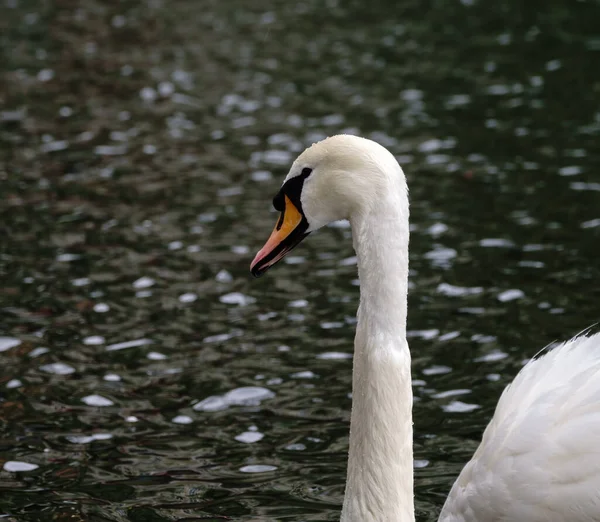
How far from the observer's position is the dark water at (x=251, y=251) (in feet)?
22.4

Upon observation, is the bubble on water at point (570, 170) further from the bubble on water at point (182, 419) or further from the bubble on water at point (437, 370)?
the bubble on water at point (182, 419)

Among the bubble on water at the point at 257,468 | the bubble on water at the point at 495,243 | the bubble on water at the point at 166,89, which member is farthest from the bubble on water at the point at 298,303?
the bubble on water at the point at 166,89

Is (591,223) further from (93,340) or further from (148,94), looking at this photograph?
(148,94)

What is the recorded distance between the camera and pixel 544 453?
15.6ft

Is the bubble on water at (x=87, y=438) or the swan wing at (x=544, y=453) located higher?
the bubble on water at (x=87, y=438)

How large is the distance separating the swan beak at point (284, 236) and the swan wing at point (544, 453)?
1193mm

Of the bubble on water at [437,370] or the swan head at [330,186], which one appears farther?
the bubble on water at [437,370]

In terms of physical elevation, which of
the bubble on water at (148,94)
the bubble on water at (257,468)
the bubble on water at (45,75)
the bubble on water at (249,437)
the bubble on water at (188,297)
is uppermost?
the bubble on water at (45,75)

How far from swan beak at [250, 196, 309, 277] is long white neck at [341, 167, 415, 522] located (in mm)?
441

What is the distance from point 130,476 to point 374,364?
221cm

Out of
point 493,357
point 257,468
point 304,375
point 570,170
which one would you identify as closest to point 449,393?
point 493,357

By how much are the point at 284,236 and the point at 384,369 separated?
0.86m

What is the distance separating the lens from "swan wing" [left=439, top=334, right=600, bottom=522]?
182 inches

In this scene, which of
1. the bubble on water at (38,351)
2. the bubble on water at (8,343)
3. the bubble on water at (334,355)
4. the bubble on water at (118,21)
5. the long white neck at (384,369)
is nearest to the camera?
the long white neck at (384,369)
